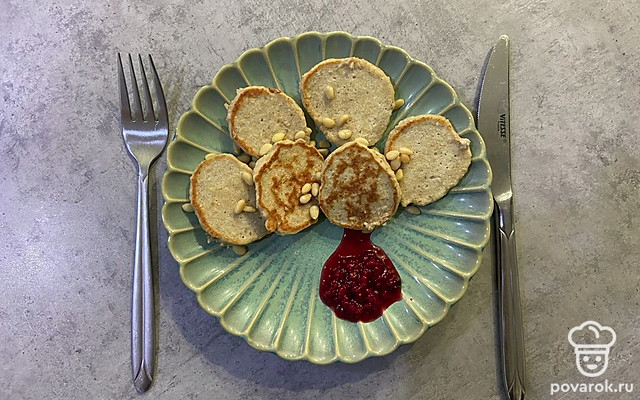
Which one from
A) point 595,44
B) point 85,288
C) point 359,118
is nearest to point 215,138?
point 359,118

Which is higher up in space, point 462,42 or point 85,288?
point 462,42

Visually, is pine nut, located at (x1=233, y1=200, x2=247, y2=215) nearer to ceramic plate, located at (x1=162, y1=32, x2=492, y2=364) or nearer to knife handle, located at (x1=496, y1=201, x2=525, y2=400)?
ceramic plate, located at (x1=162, y1=32, x2=492, y2=364)

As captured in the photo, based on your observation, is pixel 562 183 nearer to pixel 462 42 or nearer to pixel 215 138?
pixel 462 42

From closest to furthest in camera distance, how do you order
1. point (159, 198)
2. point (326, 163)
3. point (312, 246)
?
point (326, 163), point (312, 246), point (159, 198)

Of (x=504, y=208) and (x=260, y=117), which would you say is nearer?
(x=260, y=117)

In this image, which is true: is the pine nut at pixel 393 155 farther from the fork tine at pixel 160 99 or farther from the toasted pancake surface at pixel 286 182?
the fork tine at pixel 160 99

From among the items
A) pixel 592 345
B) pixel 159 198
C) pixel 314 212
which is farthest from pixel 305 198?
pixel 592 345

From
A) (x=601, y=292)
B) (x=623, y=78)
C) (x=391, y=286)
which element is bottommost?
(x=601, y=292)

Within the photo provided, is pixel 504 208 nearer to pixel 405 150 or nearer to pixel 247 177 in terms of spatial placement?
pixel 405 150
